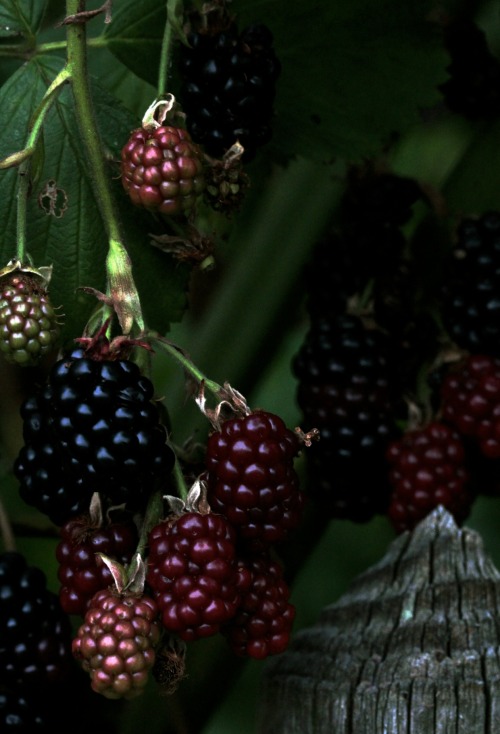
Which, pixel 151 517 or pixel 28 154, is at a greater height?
pixel 28 154

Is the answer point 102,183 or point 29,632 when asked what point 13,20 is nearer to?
point 102,183

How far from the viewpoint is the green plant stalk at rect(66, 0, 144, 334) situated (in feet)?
2.71

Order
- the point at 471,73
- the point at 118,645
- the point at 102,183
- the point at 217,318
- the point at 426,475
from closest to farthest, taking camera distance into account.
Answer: the point at 118,645
the point at 102,183
the point at 426,475
the point at 471,73
the point at 217,318

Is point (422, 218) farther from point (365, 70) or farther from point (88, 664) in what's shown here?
point (88, 664)

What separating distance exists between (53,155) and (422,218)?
64 centimetres

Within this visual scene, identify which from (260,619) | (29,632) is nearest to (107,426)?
(260,619)

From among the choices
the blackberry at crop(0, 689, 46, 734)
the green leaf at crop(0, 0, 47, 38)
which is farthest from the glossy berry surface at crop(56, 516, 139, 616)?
the green leaf at crop(0, 0, 47, 38)

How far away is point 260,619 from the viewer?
866mm

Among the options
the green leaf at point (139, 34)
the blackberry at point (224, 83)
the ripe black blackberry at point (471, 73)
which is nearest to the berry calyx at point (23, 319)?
the blackberry at point (224, 83)

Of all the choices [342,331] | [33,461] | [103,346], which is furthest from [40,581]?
[342,331]

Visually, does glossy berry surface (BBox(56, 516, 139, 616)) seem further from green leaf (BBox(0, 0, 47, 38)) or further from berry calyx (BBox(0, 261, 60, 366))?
green leaf (BBox(0, 0, 47, 38))

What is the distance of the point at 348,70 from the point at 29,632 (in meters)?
0.74

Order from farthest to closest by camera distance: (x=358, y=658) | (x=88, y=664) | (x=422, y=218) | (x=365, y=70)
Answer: (x=422, y=218) → (x=365, y=70) → (x=358, y=658) → (x=88, y=664)

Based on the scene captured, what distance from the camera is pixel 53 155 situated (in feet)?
3.31
